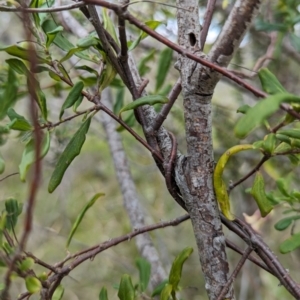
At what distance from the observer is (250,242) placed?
57 cm

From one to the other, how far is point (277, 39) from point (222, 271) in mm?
772

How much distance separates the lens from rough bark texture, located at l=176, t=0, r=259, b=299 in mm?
500

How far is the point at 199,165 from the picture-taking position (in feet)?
1.73

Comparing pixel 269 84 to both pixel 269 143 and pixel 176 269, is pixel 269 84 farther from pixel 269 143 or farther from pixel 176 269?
pixel 176 269

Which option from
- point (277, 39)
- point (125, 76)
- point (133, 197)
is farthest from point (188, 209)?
point (277, 39)

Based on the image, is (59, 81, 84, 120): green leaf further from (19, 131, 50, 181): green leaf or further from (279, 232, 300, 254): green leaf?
(279, 232, 300, 254): green leaf

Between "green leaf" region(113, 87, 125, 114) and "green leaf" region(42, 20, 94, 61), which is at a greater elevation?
"green leaf" region(113, 87, 125, 114)

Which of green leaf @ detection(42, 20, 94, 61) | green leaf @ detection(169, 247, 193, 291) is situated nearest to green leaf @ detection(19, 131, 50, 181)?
green leaf @ detection(42, 20, 94, 61)

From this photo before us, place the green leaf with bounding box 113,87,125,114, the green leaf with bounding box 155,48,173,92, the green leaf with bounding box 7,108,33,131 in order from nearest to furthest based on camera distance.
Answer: the green leaf with bounding box 7,108,33,131 → the green leaf with bounding box 155,48,173,92 → the green leaf with bounding box 113,87,125,114

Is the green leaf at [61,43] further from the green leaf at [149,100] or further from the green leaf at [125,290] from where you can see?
the green leaf at [125,290]

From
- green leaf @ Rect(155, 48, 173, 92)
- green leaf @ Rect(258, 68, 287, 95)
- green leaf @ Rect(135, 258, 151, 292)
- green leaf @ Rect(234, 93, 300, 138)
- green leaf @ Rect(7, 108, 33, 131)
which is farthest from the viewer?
green leaf @ Rect(155, 48, 173, 92)

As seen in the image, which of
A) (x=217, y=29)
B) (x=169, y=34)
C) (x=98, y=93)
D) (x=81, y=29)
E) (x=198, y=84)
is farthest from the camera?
(x=217, y=29)

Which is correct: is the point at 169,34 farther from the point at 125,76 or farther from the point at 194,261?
the point at 194,261

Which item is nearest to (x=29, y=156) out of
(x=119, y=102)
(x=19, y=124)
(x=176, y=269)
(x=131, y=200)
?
(x=19, y=124)
